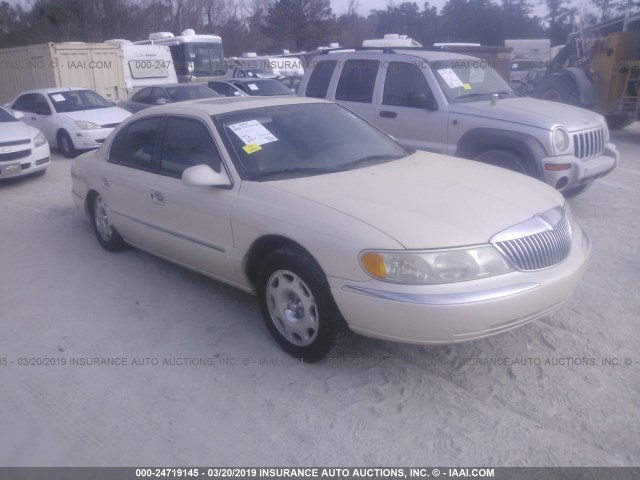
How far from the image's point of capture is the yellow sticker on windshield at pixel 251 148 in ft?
13.5

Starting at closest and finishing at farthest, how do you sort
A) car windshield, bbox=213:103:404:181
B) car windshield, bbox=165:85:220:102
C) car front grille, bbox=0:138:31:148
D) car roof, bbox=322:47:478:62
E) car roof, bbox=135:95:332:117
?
car windshield, bbox=213:103:404:181 < car roof, bbox=135:95:332:117 < car roof, bbox=322:47:478:62 < car front grille, bbox=0:138:31:148 < car windshield, bbox=165:85:220:102

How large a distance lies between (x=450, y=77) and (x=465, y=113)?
694mm

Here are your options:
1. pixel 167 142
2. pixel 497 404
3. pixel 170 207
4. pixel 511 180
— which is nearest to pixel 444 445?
pixel 497 404

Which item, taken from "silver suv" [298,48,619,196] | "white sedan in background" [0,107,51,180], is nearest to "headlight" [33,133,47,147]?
"white sedan in background" [0,107,51,180]

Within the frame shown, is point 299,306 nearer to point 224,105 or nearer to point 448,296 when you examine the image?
point 448,296

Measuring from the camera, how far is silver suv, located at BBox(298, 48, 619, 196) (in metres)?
6.06

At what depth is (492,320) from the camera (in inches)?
123

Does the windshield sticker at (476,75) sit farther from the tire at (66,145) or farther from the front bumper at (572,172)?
the tire at (66,145)

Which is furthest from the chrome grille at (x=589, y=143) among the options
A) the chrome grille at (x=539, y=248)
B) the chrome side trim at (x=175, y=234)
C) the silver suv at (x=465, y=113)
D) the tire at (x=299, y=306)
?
the chrome side trim at (x=175, y=234)

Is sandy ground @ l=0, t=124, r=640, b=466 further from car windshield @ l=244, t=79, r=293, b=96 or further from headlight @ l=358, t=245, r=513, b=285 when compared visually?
car windshield @ l=244, t=79, r=293, b=96

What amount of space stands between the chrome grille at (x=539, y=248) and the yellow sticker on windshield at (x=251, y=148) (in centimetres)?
182

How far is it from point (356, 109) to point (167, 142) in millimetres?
3424

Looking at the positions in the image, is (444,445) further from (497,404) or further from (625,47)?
(625,47)

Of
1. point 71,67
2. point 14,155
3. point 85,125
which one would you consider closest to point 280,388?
point 14,155
